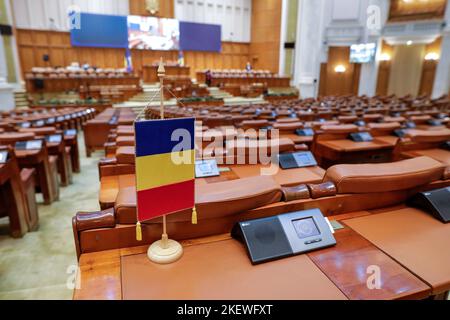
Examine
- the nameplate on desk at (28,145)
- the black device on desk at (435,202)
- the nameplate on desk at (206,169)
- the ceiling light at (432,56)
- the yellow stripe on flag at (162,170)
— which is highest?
the ceiling light at (432,56)

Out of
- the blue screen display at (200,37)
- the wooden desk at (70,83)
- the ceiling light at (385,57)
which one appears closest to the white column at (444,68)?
the ceiling light at (385,57)

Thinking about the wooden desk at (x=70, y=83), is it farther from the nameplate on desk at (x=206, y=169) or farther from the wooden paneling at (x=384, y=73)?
the wooden paneling at (x=384, y=73)

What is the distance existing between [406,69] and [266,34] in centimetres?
772

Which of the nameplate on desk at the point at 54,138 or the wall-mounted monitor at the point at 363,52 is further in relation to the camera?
the wall-mounted monitor at the point at 363,52

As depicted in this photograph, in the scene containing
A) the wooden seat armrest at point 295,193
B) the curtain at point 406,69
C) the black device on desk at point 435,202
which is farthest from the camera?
the curtain at point 406,69

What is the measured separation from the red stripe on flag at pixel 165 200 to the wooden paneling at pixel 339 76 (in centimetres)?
1588

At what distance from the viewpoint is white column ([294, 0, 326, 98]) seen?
47.3 ft

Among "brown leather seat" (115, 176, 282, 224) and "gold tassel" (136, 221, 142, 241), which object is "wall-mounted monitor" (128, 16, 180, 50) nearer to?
"brown leather seat" (115, 176, 282, 224)

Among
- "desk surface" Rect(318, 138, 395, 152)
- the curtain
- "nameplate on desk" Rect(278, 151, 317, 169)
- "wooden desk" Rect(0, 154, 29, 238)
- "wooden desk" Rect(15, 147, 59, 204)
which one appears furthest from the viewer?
the curtain

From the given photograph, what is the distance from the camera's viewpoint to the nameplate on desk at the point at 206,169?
6.86ft

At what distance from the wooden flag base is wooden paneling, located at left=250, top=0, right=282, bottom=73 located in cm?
1678

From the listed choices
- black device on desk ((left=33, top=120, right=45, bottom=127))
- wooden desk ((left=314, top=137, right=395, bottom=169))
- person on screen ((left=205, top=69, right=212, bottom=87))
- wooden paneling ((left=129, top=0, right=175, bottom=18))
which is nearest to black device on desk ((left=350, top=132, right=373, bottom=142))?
wooden desk ((left=314, top=137, right=395, bottom=169))

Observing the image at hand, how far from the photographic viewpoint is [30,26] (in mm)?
14039
